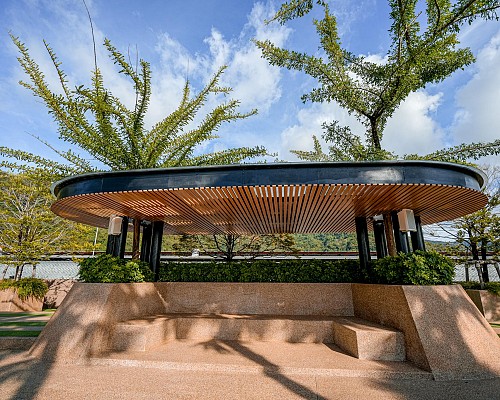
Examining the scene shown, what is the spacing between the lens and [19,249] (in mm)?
12758

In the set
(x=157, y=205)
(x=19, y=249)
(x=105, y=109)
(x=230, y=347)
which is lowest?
(x=230, y=347)

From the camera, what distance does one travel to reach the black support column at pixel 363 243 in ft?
27.3

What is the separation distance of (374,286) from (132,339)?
5.54 m

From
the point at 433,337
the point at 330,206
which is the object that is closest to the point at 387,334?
the point at 433,337

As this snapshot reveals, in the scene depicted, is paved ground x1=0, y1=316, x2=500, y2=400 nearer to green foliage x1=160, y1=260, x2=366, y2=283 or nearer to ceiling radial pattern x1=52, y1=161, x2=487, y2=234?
green foliage x1=160, y1=260, x2=366, y2=283

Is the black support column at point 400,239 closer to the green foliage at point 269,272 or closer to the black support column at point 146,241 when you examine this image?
the green foliage at point 269,272

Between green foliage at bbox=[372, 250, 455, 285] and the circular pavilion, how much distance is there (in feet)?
4.40

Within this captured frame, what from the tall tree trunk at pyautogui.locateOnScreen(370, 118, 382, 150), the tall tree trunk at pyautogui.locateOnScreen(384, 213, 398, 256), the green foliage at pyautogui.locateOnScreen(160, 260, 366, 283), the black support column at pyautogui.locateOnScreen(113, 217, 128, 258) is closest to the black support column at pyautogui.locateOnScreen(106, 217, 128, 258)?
the black support column at pyautogui.locateOnScreen(113, 217, 128, 258)

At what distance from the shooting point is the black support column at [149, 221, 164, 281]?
8.90 meters

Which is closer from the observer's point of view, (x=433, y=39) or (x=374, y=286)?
(x=374, y=286)

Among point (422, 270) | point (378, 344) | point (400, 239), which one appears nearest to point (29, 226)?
point (378, 344)

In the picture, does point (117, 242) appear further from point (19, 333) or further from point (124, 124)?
point (124, 124)

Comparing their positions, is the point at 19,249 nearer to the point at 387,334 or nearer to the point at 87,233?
the point at 87,233

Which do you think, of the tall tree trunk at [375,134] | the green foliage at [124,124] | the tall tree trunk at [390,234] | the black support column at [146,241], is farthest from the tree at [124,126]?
the tall tree trunk at [390,234]
